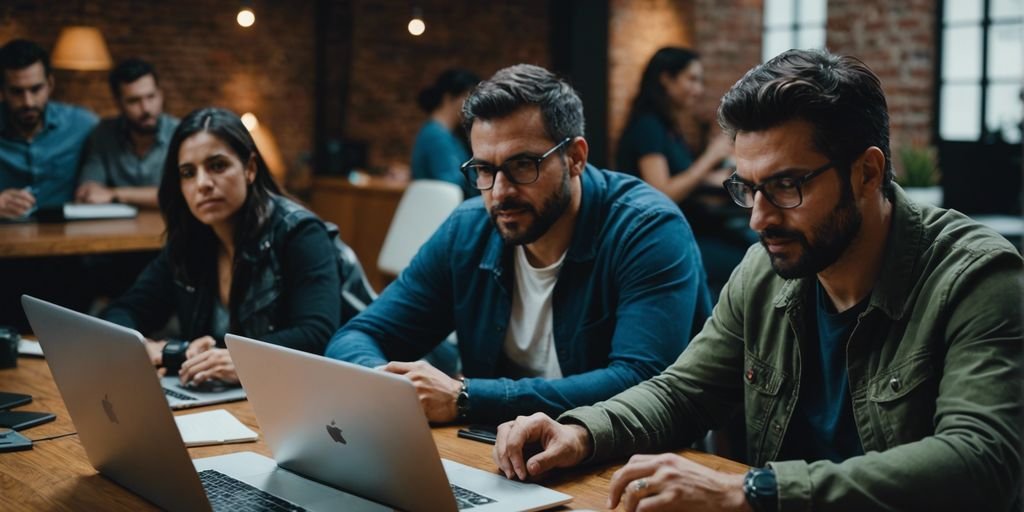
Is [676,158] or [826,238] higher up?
[826,238]

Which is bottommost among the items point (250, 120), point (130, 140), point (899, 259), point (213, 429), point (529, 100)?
point (213, 429)

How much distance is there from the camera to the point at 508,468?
5.61 feet

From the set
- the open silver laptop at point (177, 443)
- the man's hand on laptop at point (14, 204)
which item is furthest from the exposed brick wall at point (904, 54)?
the open silver laptop at point (177, 443)

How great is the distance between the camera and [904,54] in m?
7.40

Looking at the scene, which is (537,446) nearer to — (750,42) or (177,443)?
(177,443)

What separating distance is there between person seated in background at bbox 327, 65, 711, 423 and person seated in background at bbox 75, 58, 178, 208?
300 cm

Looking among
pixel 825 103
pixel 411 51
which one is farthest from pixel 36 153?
pixel 825 103

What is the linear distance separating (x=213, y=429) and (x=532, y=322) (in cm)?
75

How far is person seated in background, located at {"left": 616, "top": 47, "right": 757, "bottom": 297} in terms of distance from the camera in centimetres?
521

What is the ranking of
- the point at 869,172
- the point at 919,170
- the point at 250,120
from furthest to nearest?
the point at 250,120, the point at 919,170, the point at 869,172

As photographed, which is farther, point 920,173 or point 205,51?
point 205,51

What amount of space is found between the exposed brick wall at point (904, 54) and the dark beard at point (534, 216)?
18.2ft

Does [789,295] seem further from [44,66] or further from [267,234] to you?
[44,66]

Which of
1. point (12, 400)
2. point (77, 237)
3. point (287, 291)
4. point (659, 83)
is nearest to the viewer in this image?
point (12, 400)
